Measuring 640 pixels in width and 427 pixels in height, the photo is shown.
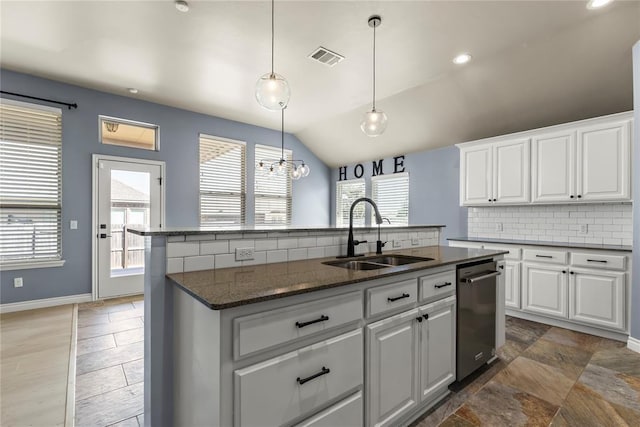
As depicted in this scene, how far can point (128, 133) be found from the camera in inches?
189

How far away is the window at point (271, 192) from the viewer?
6.19 m

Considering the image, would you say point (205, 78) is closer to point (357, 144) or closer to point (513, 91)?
point (357, 144)

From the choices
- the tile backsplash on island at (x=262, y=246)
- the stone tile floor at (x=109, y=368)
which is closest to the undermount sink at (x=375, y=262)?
the tile backsplash on island at (x=262, y=246)

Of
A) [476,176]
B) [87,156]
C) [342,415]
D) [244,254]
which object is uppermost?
[87,156]

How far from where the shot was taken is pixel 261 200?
6.23 m

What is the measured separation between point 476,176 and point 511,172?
0.45 m

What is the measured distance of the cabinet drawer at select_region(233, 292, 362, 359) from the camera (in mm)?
1117

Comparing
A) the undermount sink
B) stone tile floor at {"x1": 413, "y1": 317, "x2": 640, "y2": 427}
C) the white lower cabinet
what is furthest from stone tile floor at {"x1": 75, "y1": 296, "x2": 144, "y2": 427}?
stone tile floor at {"x1": 413, "y1": 317, "x2": 640, "y2": 427}

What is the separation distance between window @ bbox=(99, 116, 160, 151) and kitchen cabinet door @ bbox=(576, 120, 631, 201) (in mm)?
5868

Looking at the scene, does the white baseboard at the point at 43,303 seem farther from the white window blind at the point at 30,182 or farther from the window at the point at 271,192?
the window at the point at 271,192

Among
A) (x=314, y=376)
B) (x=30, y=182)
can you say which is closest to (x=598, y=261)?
(x=314, y=376)

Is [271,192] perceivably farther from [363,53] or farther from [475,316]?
[475,316]

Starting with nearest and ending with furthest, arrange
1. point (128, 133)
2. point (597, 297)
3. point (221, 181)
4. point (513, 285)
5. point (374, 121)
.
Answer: point (374, 121), point (597, 297), point (513, 285), point (128, 133), point (221, 181)

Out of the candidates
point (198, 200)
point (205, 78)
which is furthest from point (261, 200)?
point (205, 78)
